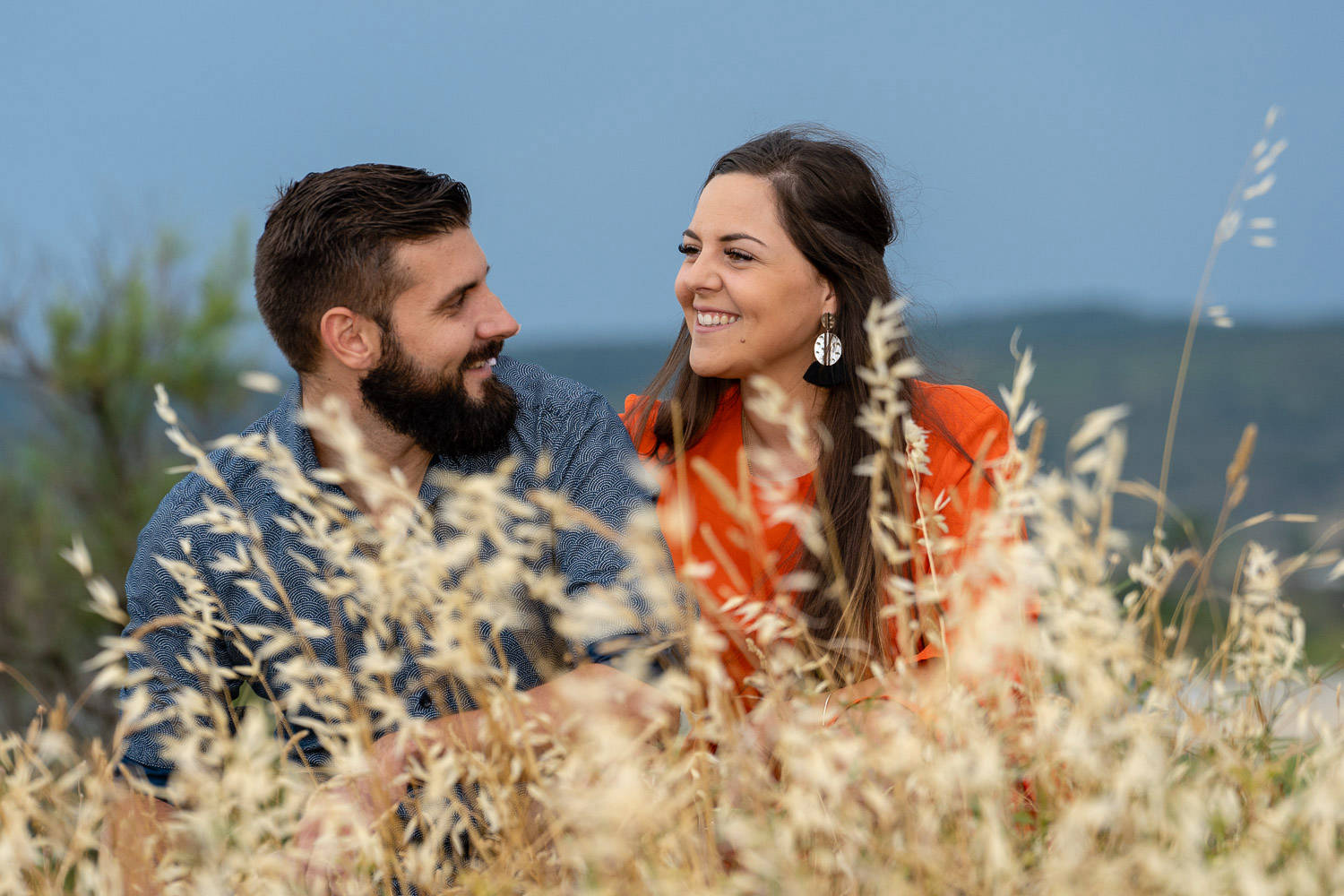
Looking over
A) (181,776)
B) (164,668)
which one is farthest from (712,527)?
(181,776)

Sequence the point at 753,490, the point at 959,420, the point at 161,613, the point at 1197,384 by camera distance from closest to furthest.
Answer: the point at 161,613 → the point at 959,420 → the point at 753,490 → the point at 1197,384

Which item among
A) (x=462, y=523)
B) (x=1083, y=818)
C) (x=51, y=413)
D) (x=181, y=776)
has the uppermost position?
(x=462, y=523)

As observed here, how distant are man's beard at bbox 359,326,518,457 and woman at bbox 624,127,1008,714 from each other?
419 mm

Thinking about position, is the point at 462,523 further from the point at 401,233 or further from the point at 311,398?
the point at 311,398

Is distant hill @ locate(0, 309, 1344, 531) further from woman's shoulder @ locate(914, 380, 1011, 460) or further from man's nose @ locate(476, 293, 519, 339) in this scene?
man's nose @ locate(476, 293, 519, 339)

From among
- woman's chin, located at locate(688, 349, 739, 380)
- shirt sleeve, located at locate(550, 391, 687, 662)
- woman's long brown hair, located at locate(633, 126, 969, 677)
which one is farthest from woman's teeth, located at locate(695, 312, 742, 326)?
shirt sleeve, located at locate(550, 391, 687, 662)

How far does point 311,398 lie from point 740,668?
1.14 m

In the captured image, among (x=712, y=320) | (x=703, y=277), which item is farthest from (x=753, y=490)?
(x=703, y=277)

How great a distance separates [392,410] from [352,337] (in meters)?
0.20

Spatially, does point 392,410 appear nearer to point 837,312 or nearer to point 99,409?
point 837,312

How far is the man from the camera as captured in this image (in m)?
2.24

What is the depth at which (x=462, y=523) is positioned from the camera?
44.6 inches

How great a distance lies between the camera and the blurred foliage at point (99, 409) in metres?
7.87

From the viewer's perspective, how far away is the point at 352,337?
2387mm
